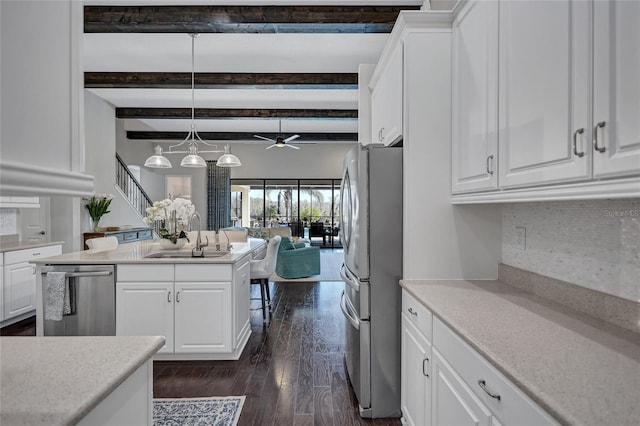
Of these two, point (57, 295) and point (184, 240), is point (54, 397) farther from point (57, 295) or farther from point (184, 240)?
point (184, 240)

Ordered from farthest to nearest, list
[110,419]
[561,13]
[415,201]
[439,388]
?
1. [415,201]
2. [439,388]
3. [561,13]
4. [110,419]

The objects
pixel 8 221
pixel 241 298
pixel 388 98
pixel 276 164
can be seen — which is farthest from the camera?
pixel 276 164

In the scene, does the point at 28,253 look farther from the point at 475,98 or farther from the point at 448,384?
the point at 475,98

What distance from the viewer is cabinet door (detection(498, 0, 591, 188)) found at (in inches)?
43.9

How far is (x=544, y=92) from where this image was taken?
1285mm

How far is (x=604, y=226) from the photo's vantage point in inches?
54.3

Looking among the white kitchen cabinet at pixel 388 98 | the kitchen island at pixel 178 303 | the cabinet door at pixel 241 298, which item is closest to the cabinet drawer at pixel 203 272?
the kitchen island at pixel 178 303

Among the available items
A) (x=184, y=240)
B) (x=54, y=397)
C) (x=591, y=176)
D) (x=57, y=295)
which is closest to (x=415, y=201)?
(x=591, y=176)

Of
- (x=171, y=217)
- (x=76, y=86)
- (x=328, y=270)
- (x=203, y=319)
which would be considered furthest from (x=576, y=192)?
(x=328, y=270)

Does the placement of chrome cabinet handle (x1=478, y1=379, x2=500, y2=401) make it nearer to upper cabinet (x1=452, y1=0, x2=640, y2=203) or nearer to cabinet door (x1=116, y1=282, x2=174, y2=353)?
upper cabinet (x1=452, y1=0, x2=640, y2=203)

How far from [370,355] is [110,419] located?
1603mm

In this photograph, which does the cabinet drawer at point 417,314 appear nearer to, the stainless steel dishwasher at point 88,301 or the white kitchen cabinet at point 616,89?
the white kitchen cabinet at point 616,89

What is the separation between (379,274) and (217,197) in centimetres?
798

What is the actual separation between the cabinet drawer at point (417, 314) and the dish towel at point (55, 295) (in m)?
2.75
